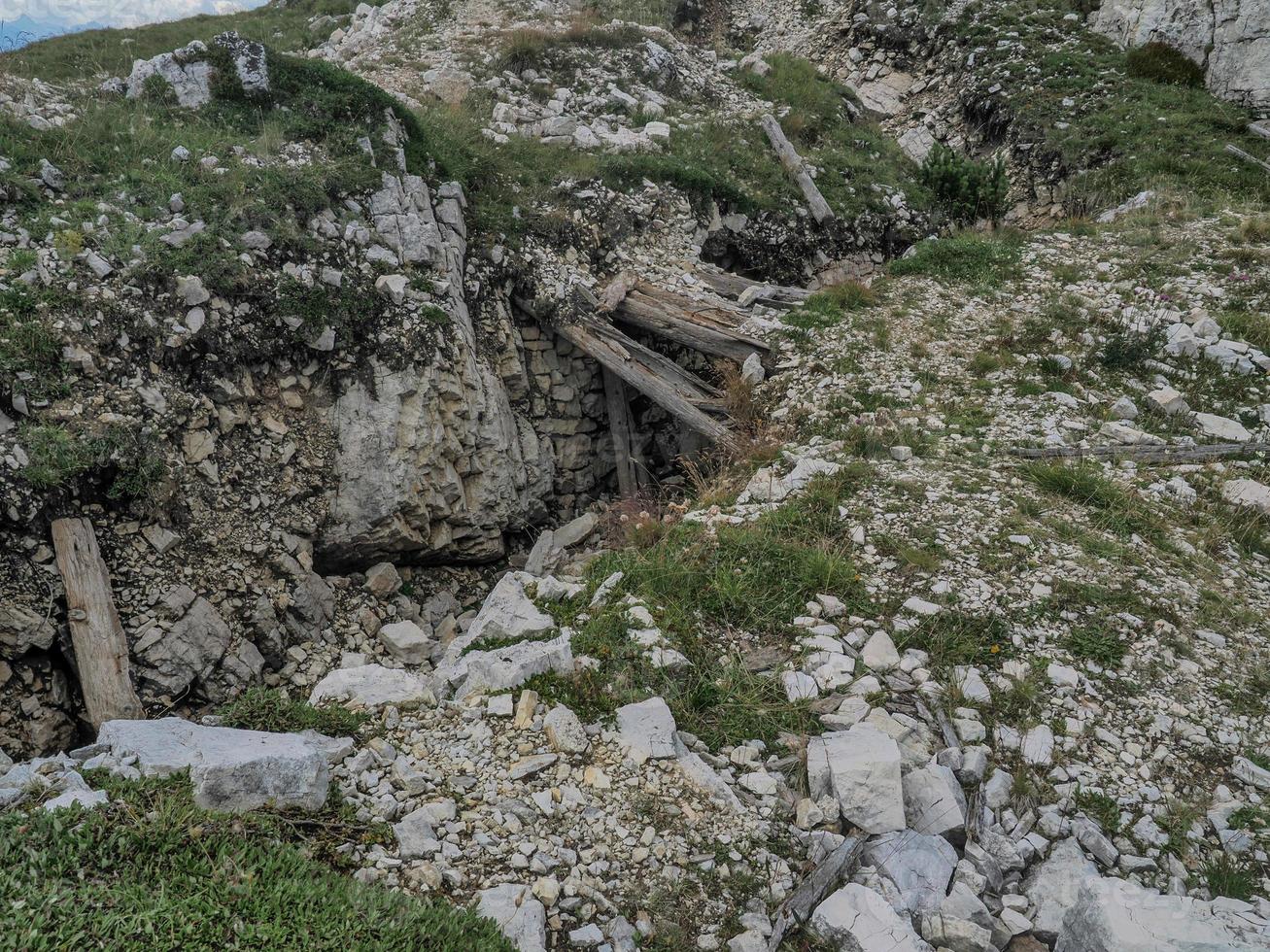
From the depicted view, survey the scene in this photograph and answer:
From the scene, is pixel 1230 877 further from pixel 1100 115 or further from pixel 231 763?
pixel 1100 115

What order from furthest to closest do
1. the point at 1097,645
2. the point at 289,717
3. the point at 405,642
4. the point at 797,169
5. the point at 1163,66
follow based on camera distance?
1. the point at 1163,66
2. the point at 797,169
3. the point at 405,642
4. the point at 1097,645
5. the point at 289,717

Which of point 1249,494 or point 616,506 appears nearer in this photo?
point 1249,494

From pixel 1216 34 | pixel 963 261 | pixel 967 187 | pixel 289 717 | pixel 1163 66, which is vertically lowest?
pixel 289 717

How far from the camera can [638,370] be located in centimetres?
1034

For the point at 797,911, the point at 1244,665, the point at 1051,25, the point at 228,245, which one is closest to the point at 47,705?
the point at 228,245

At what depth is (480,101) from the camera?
1365 cm

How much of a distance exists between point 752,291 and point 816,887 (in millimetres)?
8877

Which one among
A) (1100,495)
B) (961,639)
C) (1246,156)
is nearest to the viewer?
(961,639)

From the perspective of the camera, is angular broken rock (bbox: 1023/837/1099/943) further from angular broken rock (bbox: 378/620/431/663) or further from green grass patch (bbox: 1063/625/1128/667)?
angular broken rock (bbox: 378/620/431/663)

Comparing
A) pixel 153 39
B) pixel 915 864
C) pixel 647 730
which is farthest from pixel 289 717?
pixel 153 39

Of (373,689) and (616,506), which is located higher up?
(373,689)

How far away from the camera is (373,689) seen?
547cm

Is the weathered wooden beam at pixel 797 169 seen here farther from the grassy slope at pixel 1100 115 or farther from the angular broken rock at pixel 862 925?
the angular broken rock at pixel 862 925

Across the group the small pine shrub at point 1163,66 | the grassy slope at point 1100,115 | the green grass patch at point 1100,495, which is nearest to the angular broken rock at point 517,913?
the green grass patch at point 1100,495
